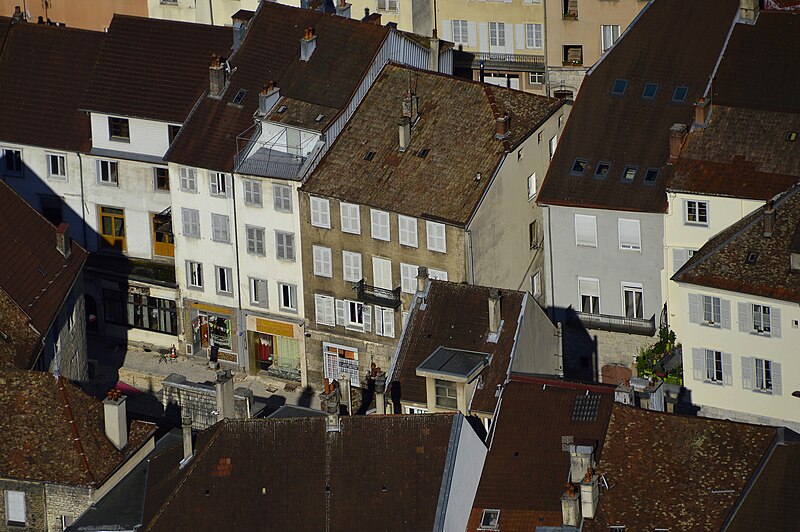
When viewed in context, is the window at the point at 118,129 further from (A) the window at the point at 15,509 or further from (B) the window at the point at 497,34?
(A) the window at the point at 15,509

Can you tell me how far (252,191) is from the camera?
13675 cm

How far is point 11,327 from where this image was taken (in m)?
127

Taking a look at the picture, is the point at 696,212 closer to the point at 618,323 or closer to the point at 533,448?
the point at 618,323

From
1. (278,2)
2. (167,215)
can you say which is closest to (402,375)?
(167,215)

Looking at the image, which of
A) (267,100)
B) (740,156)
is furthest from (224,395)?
(740,156)

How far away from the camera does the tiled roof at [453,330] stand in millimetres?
117125

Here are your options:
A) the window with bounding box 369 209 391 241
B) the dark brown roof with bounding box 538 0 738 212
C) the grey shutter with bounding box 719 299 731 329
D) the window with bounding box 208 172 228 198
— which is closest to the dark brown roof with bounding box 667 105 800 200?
the dark brown roof with bounding box 538 0 738 212

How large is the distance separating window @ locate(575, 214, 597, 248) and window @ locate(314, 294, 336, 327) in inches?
528

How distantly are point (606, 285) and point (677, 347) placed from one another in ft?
20.9

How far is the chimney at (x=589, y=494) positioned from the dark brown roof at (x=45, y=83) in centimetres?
4533

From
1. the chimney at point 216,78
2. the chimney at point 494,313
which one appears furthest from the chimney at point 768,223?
the chimney at point 216,78

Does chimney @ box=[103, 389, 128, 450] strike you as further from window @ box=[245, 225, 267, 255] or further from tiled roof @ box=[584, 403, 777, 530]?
window @ box=[245, 225, 267, 255]

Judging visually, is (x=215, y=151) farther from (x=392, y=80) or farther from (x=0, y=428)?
(x=0, y=428)

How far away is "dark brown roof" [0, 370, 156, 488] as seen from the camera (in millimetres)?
114812
